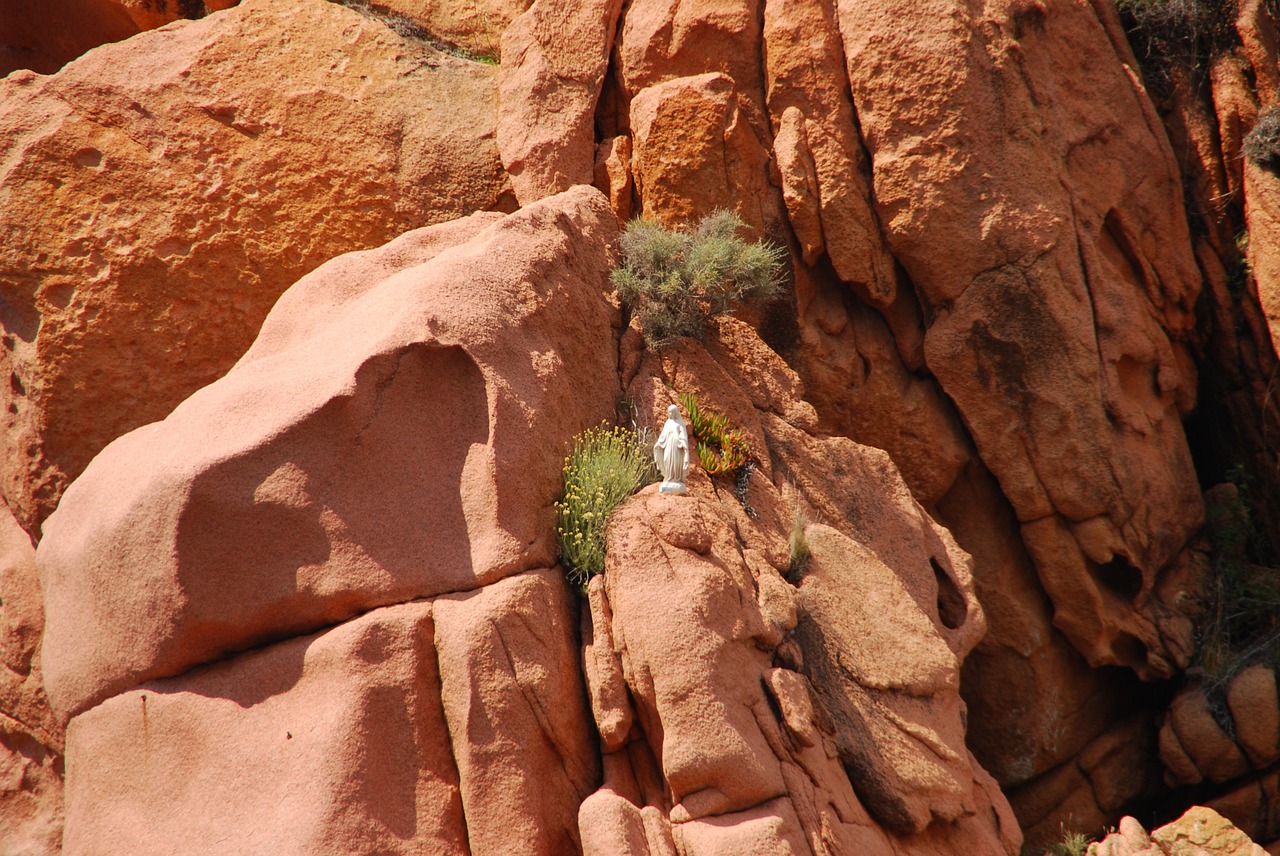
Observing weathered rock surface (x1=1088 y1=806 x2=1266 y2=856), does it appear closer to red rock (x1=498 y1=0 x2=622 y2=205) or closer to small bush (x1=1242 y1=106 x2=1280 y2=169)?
small bush (x1=1242 y1=106 x2=1280 y2=169)

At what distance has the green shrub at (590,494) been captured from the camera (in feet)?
23.7

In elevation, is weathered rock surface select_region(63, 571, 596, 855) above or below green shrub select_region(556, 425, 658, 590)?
below

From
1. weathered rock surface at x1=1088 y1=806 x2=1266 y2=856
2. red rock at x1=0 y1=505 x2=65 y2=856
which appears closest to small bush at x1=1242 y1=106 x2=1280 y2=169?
weathered rock surface at x1=1088 y1=806 x2=1266 y2=856

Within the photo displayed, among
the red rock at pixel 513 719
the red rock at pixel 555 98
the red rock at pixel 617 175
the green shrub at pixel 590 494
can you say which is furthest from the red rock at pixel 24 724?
the red rock at pixel 617 175

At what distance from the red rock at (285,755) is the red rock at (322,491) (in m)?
0.22

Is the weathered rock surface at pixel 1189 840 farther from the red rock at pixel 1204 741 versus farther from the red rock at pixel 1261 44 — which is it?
the red rock at pixel 1261 44

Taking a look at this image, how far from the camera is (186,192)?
999 cm

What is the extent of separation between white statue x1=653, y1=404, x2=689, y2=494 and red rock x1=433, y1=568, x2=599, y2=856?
1.16m

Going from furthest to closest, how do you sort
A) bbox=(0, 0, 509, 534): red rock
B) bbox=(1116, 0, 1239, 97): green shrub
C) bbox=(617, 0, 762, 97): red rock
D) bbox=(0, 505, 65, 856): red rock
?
bbox=(1116, 0, 1239, 97): green shrub → bbox=(617, 0, 762, 97): red rock → bbox=(0, 0, 509, 534): red rock → bbox=(0, 505, 65, 856): red rock

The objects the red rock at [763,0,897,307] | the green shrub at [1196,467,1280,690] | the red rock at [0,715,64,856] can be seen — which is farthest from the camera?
the green shrub at [1196,467,1280,690]

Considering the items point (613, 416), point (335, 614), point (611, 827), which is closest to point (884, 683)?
point (611, 827)

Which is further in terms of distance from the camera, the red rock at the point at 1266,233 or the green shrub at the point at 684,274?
the red rock at the point at 1266,233

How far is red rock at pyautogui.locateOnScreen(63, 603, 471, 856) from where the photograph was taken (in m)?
6.30

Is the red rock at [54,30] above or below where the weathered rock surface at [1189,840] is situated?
above
